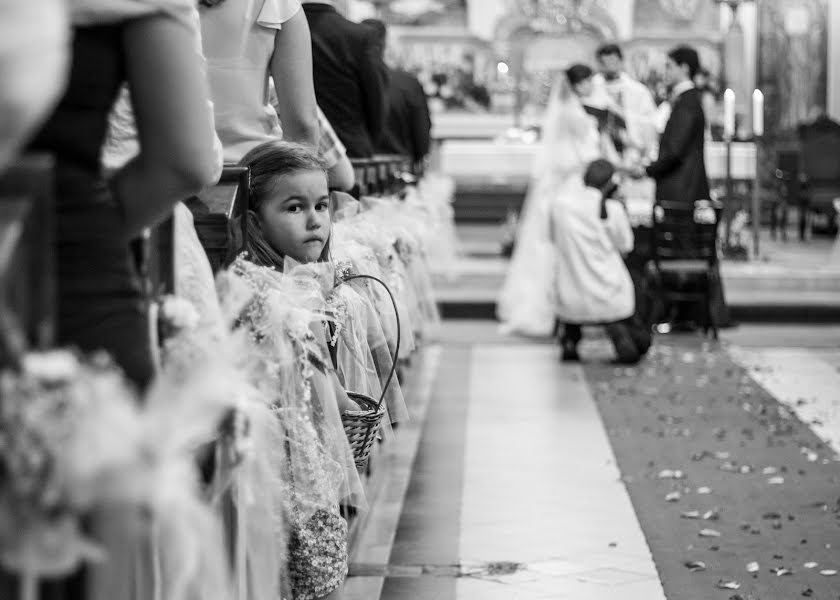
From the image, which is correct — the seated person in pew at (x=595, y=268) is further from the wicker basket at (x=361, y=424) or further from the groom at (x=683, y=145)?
the wicker basket at (x=361, y=424)

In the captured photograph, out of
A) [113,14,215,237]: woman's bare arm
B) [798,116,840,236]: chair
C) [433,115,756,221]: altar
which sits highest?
[113,14,215,237]: woman's bare arm

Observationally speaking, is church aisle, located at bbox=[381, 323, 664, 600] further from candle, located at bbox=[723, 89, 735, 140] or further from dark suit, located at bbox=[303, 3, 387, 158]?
candle, located at bbox=[723, 89, 735, 140]

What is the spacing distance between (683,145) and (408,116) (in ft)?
8.03

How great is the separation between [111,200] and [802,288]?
1089cm

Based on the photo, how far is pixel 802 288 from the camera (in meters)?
12.3

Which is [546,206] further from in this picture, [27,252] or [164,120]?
[27,252]

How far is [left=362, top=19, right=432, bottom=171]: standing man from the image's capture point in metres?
9.56

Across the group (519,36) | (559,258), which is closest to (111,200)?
(559,258)

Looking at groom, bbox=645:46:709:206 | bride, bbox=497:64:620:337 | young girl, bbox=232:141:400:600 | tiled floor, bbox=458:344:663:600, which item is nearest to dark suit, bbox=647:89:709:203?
groom, bbox=645:46:709:206

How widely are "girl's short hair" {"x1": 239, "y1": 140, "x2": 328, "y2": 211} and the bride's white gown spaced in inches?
223

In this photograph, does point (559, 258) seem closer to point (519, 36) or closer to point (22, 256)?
point (22, 256)

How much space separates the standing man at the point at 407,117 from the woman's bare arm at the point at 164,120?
7.19m

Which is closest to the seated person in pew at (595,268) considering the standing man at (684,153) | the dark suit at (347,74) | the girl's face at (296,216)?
the standing man at (684,153)

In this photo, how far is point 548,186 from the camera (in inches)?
400
